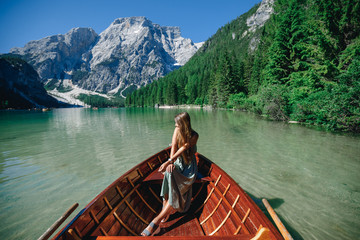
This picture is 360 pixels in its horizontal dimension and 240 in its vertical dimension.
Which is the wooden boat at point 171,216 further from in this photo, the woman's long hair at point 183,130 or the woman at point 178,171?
the woman's long hair at point 183,130

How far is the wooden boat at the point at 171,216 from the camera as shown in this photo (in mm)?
2371

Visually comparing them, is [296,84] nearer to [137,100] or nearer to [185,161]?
[185,161]

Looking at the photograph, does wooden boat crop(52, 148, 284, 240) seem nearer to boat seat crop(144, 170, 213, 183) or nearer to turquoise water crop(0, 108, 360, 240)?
boat seat crop(144, 170, 213, 183)

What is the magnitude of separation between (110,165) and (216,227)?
715 cm

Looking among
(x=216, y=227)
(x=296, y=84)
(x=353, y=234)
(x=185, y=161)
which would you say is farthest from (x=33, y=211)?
(x=296, y=84)

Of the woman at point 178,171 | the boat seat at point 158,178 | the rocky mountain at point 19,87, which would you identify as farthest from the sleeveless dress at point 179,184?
the rocky mountain at point 19,87

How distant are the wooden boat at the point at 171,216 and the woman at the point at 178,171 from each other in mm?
422

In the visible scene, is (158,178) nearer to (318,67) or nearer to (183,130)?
(183,130)

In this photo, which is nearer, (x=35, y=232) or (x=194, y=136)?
(x=194, y=136)

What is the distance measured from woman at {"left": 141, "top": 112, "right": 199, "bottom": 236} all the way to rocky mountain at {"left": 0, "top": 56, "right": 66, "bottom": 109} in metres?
138

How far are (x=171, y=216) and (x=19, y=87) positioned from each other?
17467 cm

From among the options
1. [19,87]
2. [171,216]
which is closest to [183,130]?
[171,216]

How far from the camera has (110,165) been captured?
8.67 metres

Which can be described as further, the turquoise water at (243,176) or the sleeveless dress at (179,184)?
the turquoise water at (243,176)
